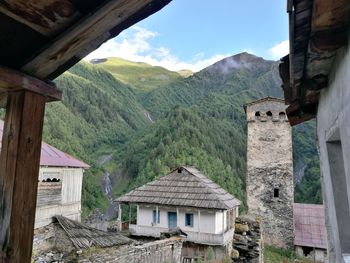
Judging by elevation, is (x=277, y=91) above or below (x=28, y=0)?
above

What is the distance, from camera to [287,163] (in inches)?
819

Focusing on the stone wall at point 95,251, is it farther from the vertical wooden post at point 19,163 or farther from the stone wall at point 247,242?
the vertical wooden post at point 19,163

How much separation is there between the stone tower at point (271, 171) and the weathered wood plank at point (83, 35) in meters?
20.5

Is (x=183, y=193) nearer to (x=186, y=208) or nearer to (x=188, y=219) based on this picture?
(x=186, y=208)

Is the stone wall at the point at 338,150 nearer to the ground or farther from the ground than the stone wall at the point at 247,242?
farther from the ground

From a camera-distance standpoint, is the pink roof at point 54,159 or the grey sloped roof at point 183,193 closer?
the pink roof at point 54,159

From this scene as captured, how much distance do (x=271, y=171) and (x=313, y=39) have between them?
2004 centimetres

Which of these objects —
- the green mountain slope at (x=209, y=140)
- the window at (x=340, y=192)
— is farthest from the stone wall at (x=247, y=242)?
the green mountain slope at (x=209, y=140)

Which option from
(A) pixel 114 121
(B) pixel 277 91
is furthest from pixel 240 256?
(B) pixel 277 91

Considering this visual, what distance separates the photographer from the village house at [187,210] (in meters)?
14.8

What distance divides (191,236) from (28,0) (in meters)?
14.9

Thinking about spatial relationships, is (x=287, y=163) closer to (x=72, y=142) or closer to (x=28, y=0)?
(x=28, y=0)

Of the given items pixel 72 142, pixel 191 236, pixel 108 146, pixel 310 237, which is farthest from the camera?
pixel 108 146

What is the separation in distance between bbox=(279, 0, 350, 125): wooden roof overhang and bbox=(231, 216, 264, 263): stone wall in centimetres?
437
